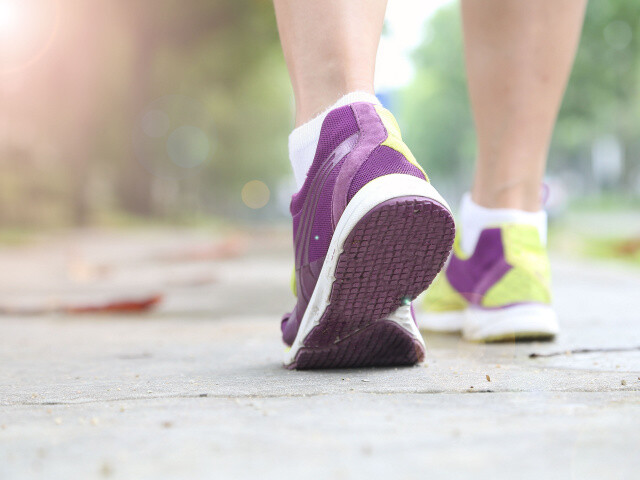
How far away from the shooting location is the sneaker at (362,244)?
1.32 m

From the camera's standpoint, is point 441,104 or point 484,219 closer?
point 484,219

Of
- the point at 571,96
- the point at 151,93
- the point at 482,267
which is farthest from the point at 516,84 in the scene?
the point at 151,93

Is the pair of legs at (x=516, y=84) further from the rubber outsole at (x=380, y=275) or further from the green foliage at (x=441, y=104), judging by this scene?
the green foliage at (x=441, y=104)

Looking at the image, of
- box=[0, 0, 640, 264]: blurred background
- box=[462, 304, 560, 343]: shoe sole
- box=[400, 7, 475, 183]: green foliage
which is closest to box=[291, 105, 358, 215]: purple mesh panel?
box=[462, 304, 560, 343]: shoe sole

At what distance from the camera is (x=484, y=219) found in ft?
7.33

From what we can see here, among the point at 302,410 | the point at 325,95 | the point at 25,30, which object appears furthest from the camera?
the point at 25,30

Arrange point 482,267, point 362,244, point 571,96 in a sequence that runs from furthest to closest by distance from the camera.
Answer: point 571,96
point 482,267
point 362,244

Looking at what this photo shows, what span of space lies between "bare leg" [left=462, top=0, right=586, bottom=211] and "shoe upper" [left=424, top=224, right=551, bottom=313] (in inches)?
4.2

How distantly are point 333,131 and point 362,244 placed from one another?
0.28 meters

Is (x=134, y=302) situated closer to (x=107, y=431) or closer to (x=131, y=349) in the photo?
(x=131, y=349)

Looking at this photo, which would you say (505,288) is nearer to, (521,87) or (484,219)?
(484,219)

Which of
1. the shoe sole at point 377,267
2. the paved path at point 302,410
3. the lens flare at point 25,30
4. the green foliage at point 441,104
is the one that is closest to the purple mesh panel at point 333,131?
the shoe sole at point 377,267

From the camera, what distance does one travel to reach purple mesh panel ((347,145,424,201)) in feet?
4.52

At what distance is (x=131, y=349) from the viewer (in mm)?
2080
